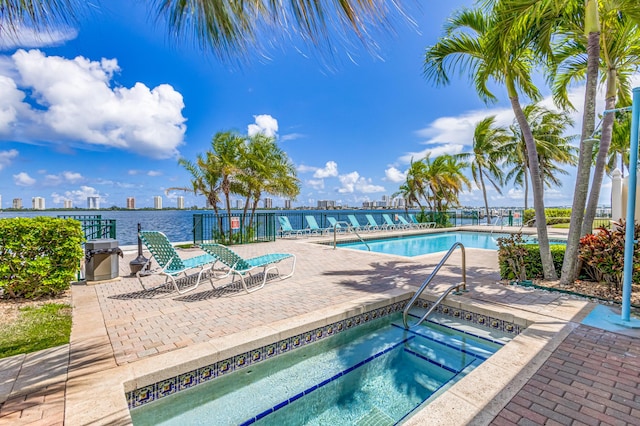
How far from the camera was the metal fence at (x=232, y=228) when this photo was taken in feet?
38.1

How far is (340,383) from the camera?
301 cm

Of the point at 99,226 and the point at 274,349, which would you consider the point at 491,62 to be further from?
the point at 99,226

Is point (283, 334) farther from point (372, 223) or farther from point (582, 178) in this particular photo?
point (372, 223)

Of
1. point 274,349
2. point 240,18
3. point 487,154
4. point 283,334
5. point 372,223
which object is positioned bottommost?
point 274,349

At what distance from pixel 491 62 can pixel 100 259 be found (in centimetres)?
776

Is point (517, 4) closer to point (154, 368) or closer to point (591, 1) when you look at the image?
point (591, 1)

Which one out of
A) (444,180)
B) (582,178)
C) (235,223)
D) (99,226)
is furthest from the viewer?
(444,180)

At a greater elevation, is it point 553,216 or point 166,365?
point 553,216

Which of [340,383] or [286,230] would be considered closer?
[340,383]

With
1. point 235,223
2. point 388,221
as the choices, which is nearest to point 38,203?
point 235,223

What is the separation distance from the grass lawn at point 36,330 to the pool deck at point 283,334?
14 cm

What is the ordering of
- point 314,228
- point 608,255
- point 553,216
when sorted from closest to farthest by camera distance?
point 608,255
point 314,228
point 553,216

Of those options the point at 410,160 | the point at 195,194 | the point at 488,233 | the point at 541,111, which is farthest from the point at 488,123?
the point at 195,194

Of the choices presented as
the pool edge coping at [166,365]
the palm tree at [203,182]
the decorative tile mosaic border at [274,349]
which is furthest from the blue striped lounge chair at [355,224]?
the pool edge coping at [166,365]
